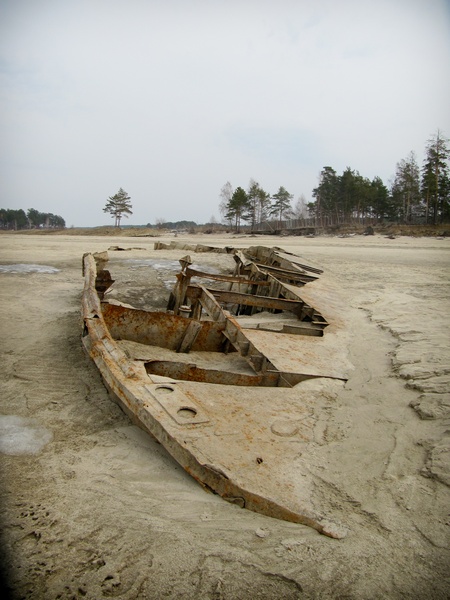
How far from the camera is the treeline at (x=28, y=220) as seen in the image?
83.6 m

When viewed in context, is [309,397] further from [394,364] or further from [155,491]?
[155,491]

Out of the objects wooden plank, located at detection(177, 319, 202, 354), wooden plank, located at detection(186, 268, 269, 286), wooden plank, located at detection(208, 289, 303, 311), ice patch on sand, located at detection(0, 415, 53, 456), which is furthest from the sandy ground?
wooden plank, located at detection(186, 268, 269, 286)

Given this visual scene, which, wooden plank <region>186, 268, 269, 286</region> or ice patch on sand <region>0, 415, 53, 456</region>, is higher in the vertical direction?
wooden plank <region>186, 268, 269, 286</region>

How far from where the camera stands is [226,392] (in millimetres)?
2971

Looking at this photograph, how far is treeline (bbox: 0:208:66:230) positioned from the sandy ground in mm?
82704

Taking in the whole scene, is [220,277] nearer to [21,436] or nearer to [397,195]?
[21,436]

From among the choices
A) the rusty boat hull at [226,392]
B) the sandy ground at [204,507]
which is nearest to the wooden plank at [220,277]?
the rusty boat hull at [226,392]

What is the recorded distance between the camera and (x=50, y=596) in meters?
1.37

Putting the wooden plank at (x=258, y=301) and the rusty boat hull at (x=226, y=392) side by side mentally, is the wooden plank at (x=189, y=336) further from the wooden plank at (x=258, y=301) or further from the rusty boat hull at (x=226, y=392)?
the wooden plank at (x=258, y=301)

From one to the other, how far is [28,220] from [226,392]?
102489 mm

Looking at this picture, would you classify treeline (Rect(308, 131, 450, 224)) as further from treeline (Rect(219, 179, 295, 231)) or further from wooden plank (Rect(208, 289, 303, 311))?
wooden plank (Rect(208, 289, 303, 311))

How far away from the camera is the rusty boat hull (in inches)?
76.6

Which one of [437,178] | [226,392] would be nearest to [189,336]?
[226,392]

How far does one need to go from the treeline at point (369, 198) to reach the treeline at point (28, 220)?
44861 millimetres
